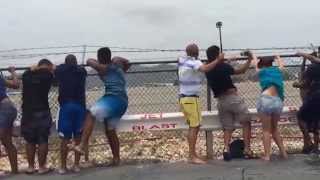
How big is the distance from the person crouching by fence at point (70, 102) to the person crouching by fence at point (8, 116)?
66 cm

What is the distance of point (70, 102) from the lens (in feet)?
31.9

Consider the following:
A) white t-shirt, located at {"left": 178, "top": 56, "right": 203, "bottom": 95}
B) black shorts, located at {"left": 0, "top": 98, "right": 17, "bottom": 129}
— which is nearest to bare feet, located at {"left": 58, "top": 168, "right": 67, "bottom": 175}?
black shorts, located at {"left": 0, "top": 98, "right": 17, "bottom": 129}

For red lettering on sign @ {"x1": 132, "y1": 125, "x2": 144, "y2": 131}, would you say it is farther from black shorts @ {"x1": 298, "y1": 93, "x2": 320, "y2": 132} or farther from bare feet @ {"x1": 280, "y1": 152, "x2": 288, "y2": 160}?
black shorts @ {"x1": 298, "y1": 93, "x2": 320, "y2": 132}

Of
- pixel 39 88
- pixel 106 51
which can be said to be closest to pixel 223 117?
pixel 106 51

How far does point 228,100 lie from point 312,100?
4.17ft

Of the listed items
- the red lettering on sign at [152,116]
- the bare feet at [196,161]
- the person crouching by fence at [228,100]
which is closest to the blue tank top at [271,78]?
the person crouching by fence at [228,100]

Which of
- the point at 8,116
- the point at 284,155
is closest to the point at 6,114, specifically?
the point at 8,116

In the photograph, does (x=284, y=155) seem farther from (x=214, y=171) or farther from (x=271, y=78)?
(x=214, y=171)

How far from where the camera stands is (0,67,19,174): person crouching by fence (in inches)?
384

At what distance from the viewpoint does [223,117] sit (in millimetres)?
10320

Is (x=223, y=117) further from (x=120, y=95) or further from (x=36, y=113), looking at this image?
(x=36, y=113)

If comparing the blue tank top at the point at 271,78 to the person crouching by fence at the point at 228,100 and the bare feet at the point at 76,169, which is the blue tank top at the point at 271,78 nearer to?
the person crouching by fence at the point at 228,100

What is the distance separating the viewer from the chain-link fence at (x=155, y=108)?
11299 millimetres

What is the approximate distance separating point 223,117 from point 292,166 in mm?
1288
